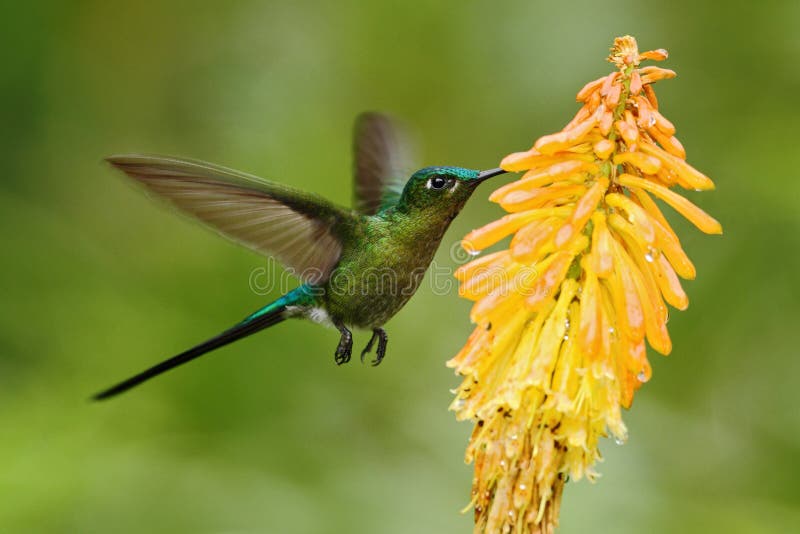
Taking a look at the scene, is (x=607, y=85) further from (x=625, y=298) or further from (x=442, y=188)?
(x=442, y=188)

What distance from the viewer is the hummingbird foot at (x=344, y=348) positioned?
405 cm

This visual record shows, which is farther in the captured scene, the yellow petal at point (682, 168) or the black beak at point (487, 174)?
the black beak at point (487, 174)

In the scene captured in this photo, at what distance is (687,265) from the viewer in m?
2.74

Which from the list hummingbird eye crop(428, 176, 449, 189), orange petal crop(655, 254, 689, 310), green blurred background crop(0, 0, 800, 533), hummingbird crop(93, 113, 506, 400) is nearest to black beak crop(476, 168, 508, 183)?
hummingbird crop(93, 113, 506, 400)

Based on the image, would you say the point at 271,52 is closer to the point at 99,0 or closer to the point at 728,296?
the point at 99,0

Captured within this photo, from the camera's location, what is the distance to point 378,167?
4668mm

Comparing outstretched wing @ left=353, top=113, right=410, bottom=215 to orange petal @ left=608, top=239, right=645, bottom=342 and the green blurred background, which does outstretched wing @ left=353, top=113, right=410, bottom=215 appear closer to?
the green blurred background

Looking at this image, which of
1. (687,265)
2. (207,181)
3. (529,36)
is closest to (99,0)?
(529,36)

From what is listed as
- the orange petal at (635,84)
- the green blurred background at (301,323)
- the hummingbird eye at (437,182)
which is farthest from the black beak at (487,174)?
the green blurred background at (301,323)

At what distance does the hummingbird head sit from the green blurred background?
1.38m

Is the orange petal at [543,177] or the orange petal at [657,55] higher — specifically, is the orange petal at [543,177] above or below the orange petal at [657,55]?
below

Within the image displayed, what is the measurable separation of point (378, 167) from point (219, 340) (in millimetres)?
1387

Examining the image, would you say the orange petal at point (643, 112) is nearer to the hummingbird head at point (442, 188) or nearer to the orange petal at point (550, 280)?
the orange petal at point (550, 280)

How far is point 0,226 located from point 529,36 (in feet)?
12.1
